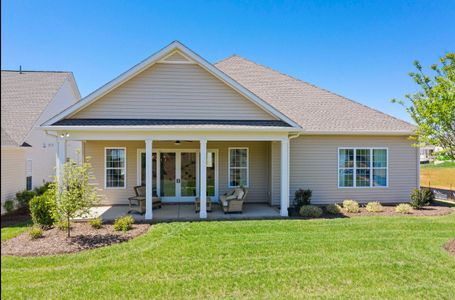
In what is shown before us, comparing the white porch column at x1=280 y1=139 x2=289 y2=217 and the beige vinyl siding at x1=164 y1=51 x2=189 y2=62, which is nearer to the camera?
the white porch column at x1=280 y1=139 x2=289 y2=217

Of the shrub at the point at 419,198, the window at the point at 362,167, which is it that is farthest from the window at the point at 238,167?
the shrub at the point at 419,198

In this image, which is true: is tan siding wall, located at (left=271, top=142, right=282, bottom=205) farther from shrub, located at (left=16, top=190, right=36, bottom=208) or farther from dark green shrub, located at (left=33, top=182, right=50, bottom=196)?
dark green shrub, located at (left=33, top=182, right=50, bottom=196)

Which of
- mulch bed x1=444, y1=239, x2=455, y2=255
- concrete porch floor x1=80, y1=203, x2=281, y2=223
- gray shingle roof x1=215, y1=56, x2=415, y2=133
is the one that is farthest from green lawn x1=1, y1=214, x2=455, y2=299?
gray shingle roof x1=215, y1=56, x2=415, y2=133

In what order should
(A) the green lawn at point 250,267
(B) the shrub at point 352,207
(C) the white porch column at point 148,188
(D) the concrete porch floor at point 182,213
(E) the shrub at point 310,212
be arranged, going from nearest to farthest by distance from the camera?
(A) the green lawn at point 250,267 < (C) the white porch column at point 148,188 < (D) the concrete porch floor at point 182,213 < (E) the shrub at point 310,212 < (B) the shrub at point 352,207

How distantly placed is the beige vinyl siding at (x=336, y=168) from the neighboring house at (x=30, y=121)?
436 inches

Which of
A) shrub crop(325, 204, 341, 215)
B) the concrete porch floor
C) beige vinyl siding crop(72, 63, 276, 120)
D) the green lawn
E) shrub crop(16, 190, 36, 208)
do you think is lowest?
the green lawn

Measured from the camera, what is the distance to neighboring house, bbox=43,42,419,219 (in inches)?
440

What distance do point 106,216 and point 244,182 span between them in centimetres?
632

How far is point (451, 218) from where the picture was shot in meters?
10.9

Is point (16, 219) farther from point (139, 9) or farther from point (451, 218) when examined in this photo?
point (451, 218)

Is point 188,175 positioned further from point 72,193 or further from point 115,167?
point 72,193

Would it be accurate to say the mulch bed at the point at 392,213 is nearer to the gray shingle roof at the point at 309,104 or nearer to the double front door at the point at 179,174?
the gray shingle roof at the point at 309,104

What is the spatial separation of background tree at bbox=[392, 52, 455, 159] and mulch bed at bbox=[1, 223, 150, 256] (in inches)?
352

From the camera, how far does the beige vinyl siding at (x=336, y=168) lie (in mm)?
13328
